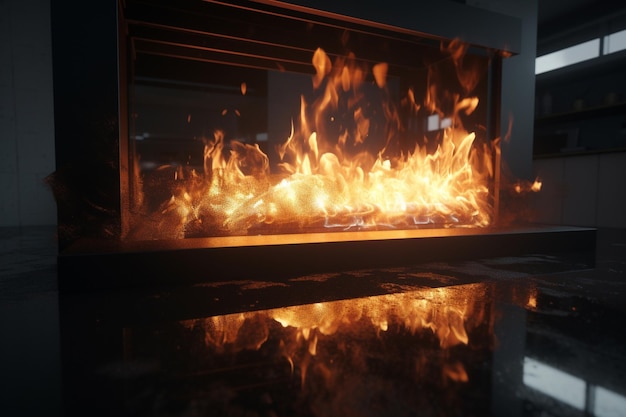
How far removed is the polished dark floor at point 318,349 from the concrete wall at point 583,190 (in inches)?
126

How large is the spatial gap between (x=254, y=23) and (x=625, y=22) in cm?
477

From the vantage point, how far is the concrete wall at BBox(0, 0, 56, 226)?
389 centimetres

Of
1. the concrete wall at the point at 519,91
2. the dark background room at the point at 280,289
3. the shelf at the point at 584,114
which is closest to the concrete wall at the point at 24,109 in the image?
the dark background room at the point at 280,289

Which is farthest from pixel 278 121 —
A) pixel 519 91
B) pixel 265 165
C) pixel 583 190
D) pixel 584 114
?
pixel 584 114

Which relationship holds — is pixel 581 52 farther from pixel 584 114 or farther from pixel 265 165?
pixel 265 165

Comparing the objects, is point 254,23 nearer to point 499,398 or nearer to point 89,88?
point 89,88

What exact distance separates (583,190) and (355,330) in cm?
444

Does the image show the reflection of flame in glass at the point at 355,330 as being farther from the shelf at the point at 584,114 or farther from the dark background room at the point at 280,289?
the shelf at the point at 584,114

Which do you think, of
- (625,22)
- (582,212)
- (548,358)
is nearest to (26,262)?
(548,358)

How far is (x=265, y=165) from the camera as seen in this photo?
3.38 m

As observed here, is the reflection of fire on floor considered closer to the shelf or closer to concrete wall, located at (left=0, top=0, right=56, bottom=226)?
concrete wall, located at (left=0, top=0, right=56, bottom=226)

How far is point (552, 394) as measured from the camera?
0.68 m

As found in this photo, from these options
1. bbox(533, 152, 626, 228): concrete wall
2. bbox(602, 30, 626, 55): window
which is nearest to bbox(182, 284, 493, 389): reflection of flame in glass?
bbox(533, 152, 626, 228): concrete wall

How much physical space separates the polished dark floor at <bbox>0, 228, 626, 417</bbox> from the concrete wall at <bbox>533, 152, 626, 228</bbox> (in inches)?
126
